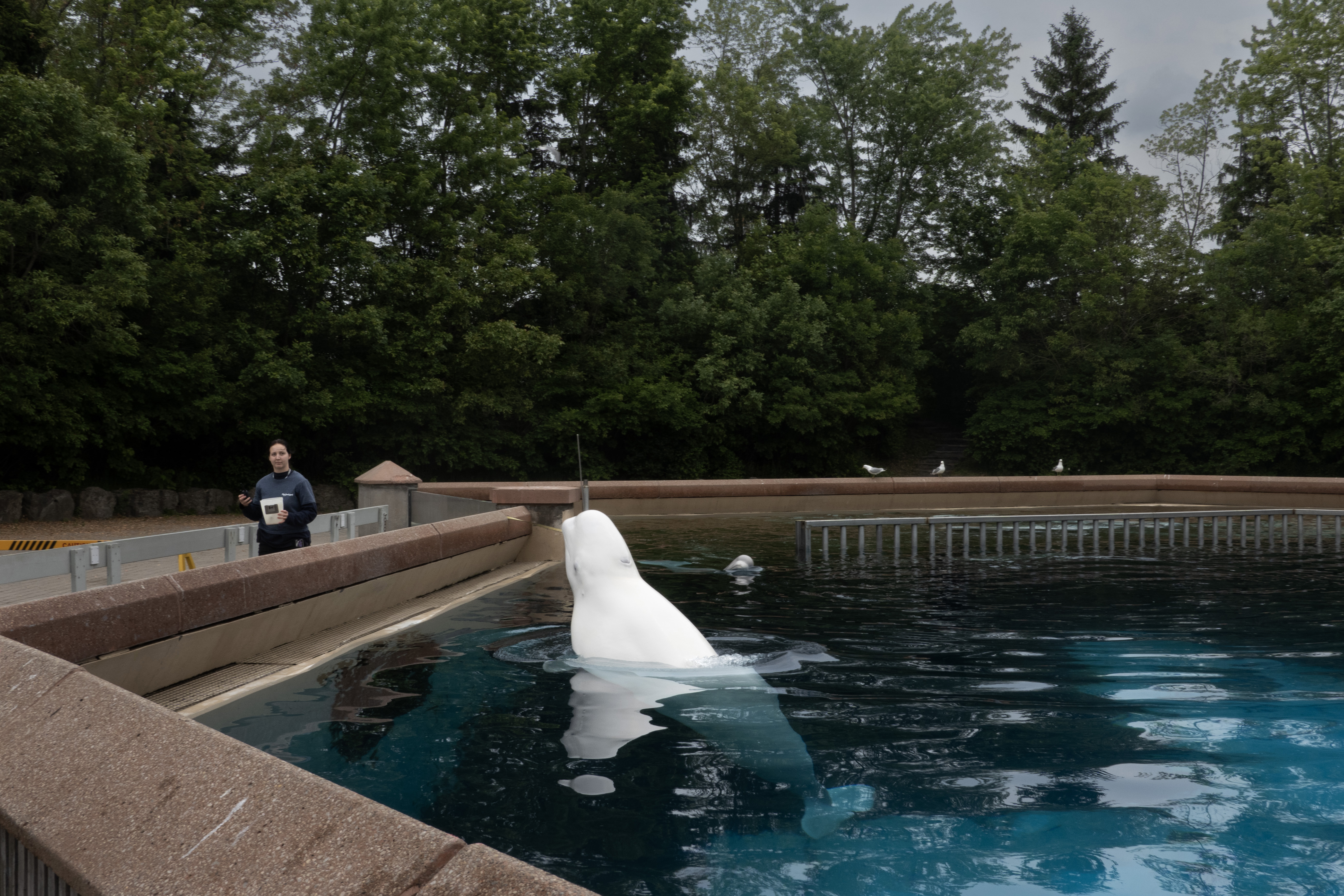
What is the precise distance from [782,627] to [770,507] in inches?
525

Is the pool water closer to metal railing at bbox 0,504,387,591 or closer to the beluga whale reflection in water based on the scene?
the beluga whale reflection in water

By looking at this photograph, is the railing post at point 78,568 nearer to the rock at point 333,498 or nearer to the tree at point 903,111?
the rock at point 333,498

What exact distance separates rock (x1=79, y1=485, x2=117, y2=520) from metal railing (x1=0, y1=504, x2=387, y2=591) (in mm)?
13277

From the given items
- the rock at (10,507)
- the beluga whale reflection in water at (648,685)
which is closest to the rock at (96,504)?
the rock at (10,507)

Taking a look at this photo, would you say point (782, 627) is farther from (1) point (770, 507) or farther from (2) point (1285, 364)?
(2) point (1285, 364)

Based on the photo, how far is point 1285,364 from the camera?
3278cm

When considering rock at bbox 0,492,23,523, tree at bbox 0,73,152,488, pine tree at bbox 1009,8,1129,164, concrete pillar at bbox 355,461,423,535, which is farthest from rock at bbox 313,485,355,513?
pine tree at bbox 1009,8,1129,164

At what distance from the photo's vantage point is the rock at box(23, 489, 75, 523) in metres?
20.1

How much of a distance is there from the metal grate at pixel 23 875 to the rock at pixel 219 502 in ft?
71.5

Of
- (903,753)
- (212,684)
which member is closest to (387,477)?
(212,684)

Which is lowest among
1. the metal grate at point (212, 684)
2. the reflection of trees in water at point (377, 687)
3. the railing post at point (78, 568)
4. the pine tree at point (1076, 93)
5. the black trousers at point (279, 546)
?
the reflection of trees in water at point (377, 687)

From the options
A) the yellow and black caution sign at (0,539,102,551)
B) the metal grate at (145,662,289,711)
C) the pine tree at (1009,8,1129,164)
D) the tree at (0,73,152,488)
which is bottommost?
the metal grate at (145,662,289,711)

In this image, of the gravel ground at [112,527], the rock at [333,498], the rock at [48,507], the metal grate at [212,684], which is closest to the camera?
the metal grate at [212,684]

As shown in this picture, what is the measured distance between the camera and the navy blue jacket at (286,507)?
8.46m
